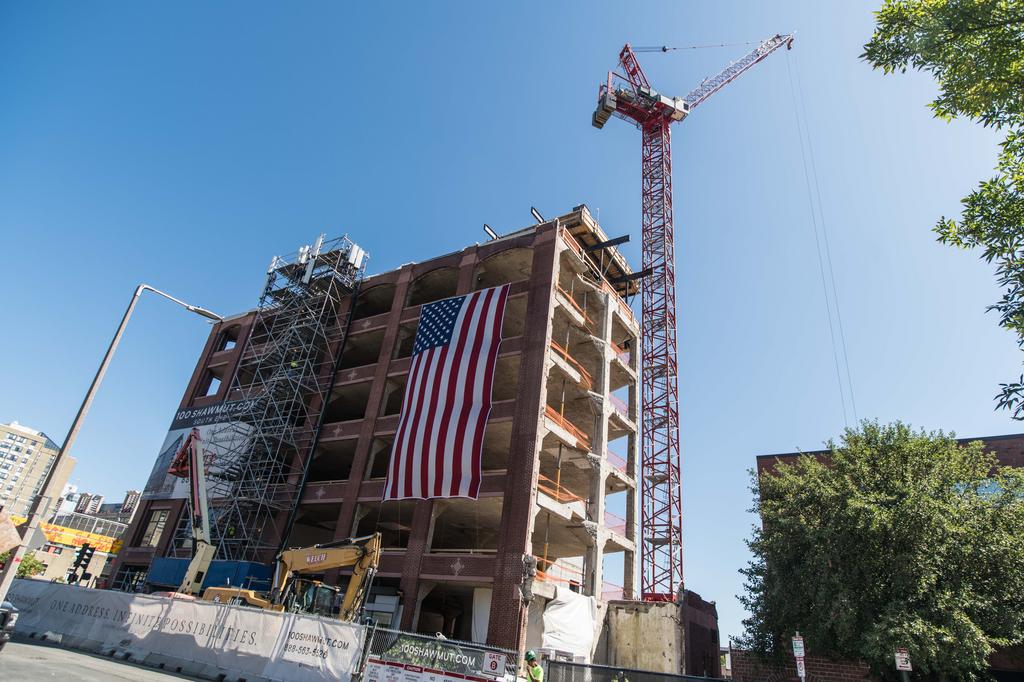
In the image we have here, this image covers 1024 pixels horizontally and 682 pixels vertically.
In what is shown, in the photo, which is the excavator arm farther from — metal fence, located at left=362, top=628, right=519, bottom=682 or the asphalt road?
the asphalt road

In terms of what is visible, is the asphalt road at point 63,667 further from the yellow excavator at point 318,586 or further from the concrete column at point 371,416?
the concrete column at point 371,416

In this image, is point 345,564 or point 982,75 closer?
point 982,75

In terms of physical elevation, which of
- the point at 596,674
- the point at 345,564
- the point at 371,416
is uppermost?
the point at 371,416

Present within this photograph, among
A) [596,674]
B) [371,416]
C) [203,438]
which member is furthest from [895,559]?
[203,438]

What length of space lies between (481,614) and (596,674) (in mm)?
10133

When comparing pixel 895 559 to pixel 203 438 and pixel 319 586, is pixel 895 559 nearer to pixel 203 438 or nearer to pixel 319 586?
pixel 319 586

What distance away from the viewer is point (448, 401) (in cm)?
3114

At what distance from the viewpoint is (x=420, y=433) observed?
31.1 meters

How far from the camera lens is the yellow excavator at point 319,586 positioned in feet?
70.3

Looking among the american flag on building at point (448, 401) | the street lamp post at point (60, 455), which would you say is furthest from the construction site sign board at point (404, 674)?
the american flag on building at point (448, 401)

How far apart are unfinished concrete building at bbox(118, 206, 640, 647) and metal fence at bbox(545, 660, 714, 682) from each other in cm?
713

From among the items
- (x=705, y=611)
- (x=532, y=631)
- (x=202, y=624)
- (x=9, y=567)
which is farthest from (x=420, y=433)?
(x=9, y=567)

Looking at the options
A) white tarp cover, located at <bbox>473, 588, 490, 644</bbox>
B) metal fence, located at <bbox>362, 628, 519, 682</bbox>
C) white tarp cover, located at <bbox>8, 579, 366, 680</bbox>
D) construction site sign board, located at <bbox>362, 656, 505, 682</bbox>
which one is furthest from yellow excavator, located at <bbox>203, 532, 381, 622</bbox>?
white tarp cover, located at <bbox>473, 588, 490, 644</bbox>

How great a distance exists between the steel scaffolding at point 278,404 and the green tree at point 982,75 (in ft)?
112
